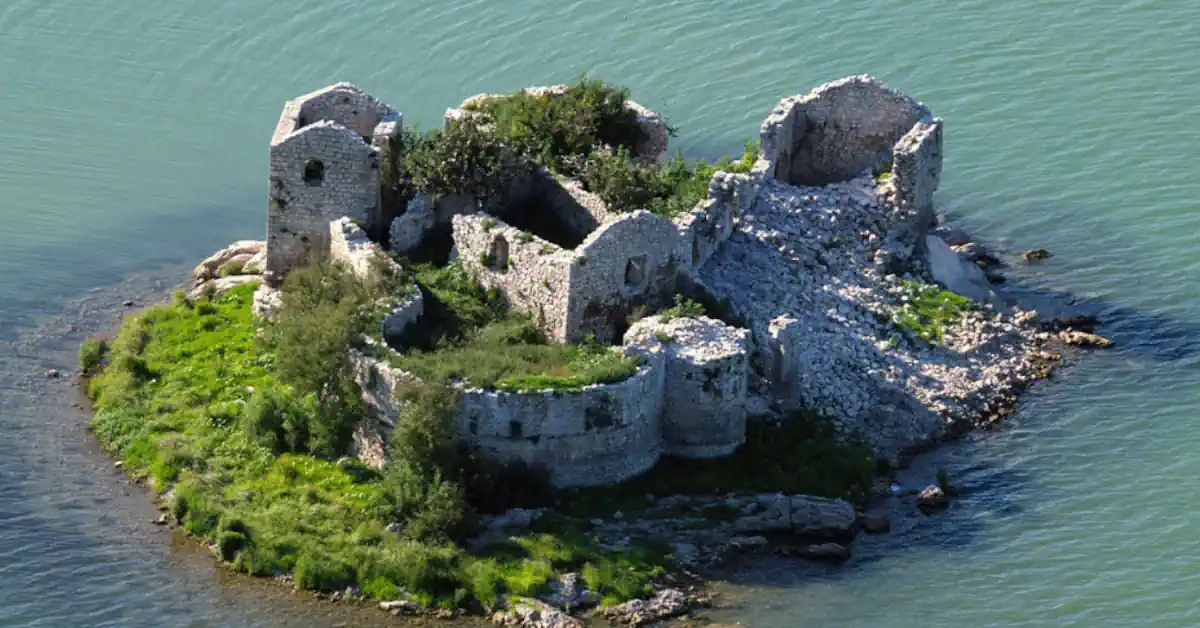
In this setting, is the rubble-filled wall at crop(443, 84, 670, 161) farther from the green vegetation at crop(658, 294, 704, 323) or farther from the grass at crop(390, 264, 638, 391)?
the green vegetation at crop(658, 294, 704, 323)

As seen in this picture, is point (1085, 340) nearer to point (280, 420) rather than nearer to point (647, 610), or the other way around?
point (647, 610)

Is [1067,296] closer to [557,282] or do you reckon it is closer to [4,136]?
[557,282]

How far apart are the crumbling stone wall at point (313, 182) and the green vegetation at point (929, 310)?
467 inches

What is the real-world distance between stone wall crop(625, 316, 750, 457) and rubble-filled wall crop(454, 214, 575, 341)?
72.2 inches

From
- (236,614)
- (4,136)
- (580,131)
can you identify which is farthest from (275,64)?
(236,614)

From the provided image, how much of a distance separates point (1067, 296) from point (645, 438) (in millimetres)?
14496

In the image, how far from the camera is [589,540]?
5516 centimetres

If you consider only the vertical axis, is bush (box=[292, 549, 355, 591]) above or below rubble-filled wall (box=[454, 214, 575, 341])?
below

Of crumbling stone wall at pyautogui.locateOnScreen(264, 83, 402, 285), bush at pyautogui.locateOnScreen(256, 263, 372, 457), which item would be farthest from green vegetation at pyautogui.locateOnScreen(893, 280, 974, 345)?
bush at pyautogui.locateOnScreen(256, 263, 372, 457)

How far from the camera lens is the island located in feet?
181

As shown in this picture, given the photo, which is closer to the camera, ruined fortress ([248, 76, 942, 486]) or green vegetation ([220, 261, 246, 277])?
ruined fortress ([248, 76, 942, 486])

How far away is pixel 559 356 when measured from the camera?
57.1 m

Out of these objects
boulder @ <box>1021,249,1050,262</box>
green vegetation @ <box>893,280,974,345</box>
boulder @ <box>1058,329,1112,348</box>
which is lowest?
boulder @ <box>1058,329,1112,348</box>

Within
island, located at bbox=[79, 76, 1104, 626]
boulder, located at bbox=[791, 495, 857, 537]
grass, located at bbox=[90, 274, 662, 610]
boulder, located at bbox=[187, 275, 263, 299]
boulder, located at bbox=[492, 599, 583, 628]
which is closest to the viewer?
boulder, located at bbox=[492, 599, 583, 628]
